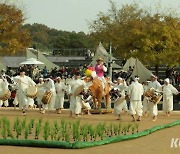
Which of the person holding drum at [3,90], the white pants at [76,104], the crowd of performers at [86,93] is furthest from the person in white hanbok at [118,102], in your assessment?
the person holding drum at [3,90]

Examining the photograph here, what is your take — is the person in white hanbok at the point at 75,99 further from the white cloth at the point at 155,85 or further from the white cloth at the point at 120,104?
the white cloth at the point at 155,85

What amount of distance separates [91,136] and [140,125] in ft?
15.2

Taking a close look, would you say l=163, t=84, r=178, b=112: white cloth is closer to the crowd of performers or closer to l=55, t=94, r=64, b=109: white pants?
the crowd of performers

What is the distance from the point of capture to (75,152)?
39.1 ft

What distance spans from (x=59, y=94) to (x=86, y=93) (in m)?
2.99

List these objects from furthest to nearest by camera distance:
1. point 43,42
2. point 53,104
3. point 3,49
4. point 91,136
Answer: point 43,42 → point 3,49 → point 53,104 → point 91,136

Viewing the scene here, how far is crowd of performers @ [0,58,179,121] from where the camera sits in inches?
792

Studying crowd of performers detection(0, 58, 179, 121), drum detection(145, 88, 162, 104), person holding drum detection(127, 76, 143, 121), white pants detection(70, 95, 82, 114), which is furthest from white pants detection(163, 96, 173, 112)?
white pants detection(70, 95, 82, 114)

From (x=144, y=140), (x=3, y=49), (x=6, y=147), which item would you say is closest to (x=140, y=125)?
(x=144, y=140)

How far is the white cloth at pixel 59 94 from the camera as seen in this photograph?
2395 centimetres

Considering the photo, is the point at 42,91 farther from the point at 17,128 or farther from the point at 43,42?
the point at 43,42

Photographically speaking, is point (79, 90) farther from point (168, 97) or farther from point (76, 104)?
point (168, 97)

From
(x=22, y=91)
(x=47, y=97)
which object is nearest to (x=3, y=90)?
(x=22, y=91)

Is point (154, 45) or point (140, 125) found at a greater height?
point (154, 45)
